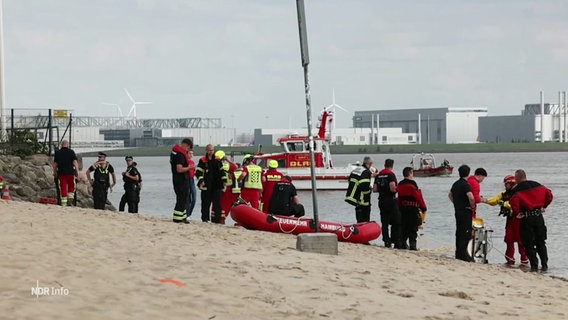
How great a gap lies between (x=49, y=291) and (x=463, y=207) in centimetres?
959

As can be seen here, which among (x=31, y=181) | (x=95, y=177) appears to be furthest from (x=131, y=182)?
(x=31, y=181)

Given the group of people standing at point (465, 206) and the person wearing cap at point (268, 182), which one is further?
the person wearing cap at point (268, 182)

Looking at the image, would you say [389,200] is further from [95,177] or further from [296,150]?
[296,150]

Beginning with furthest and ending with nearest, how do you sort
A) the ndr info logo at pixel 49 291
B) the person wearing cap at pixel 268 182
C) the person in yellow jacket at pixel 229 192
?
the person in yellow jacket at pixel 229 192
the person wearing cap at pixel 268 182
the ndr info logo at pixel 49 291

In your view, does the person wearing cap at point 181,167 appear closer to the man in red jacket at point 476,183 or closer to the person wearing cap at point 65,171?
the man in red jacket at point 476,183

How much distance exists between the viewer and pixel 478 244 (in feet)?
60.7

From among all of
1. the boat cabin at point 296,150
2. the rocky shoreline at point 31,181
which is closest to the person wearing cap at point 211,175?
the rocky shoreline at point 31,181

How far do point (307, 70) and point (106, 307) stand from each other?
26.5 feet

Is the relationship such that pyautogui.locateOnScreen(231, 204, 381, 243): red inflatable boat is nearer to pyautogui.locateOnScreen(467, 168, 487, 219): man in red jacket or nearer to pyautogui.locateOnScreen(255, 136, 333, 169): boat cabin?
pyautogui.locateOnScreen(467, 168, 487, 219): man in red jacket

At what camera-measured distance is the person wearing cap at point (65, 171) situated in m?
23.0

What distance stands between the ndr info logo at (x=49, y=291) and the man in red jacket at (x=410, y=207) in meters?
10.2

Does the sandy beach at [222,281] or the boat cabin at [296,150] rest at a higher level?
the boat cabin at [296,150]

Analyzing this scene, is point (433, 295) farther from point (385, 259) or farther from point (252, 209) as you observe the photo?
point (252, 209)

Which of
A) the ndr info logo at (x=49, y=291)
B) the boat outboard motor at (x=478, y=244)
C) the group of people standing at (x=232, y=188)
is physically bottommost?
the boat outboard motor at (x=478, y=244)
